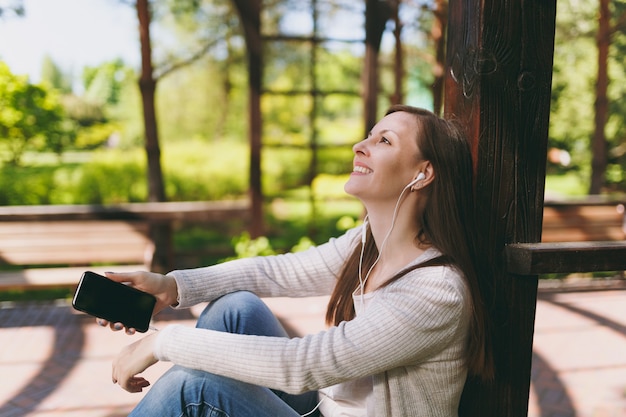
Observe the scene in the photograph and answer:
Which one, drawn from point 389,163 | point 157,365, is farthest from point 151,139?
point 389,163

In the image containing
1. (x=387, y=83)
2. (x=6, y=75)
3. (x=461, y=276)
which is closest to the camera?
(x=461, y=276)

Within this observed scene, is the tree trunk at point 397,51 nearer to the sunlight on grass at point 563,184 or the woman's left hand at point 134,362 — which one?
the woman's left hand at point 134,362

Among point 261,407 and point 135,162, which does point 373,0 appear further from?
point 261,407

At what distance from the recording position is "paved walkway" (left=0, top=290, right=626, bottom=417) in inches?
125

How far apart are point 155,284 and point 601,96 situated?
7231mm

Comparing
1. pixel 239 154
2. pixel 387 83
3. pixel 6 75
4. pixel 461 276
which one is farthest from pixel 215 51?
pixel 461 276

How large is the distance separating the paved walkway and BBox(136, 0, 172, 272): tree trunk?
86 centimetres

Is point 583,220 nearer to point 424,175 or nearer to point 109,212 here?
point 109,212

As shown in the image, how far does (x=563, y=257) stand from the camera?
4.89ft

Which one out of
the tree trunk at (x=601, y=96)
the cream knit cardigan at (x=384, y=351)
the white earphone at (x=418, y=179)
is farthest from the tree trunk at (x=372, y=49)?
the cream knit cardigan at (x=384, y=351)

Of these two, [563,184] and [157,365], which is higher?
[563,184]

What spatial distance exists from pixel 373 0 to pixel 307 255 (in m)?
5.16

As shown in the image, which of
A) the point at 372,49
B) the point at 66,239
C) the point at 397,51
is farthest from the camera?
the point at 397,51

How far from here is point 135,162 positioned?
909 cm
